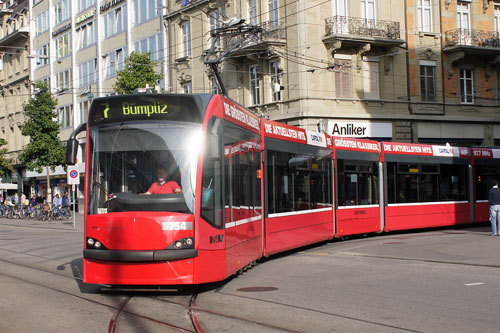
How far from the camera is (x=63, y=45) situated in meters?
51.4

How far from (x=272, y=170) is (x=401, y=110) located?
2032cm

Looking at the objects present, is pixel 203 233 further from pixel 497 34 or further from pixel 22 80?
pixel 22 80

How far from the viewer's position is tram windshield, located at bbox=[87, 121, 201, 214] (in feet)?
28.6

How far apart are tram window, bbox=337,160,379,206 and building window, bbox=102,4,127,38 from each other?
28081 mm

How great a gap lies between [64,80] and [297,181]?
40.2 meters

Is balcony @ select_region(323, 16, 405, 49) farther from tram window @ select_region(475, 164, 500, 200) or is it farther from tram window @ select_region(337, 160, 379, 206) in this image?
tram window @ select_region(337, 160, 379, 206)

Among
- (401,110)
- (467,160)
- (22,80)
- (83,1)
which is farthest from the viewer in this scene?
(22,80)

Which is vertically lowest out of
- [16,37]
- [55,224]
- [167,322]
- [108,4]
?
[55,224]

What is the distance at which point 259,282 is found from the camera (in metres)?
10.7

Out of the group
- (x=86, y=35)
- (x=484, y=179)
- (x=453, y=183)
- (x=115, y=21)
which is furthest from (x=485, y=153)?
(x=86, y=35)

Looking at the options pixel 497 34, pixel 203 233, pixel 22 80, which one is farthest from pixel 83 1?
pixel 203 233

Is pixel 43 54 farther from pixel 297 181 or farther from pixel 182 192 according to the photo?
pixel 182 192

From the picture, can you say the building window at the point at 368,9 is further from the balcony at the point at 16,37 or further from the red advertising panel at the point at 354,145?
the balcony at the point at 16,37

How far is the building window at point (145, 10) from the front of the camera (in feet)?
130
